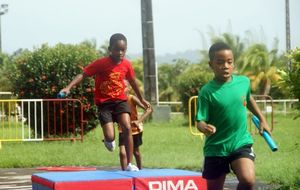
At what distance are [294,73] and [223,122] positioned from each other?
7.91 ft

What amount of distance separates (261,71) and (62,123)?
30202 millimetres

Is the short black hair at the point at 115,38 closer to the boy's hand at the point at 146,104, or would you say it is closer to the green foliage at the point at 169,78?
the boy's hand at the point at 146,104

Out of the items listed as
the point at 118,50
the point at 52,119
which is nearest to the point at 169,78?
the point at 52,119

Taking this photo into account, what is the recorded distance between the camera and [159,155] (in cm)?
1561

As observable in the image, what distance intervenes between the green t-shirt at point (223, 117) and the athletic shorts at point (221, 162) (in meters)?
0.04

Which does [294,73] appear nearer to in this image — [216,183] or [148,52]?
[216,183]

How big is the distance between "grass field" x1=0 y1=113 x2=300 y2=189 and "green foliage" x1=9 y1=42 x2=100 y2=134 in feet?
3.81

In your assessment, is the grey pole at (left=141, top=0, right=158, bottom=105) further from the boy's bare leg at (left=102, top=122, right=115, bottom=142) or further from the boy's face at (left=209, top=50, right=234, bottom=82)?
the boy's face at (left=209, top=50, right=234, bottom=82)

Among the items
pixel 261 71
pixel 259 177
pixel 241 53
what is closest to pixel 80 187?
pixel 259 177

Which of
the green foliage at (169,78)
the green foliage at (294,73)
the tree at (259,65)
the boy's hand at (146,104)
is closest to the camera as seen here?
the green foliage at (294,73)

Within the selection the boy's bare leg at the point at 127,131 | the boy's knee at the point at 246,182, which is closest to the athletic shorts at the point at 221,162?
the boy's knee at the point at 246,182

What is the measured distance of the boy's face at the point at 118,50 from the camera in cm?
1022

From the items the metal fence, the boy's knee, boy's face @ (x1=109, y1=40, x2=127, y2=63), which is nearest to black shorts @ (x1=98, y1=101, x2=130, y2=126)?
boy's face @ (x1=109, y1=40, x2=127, y2=63)

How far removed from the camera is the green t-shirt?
7.09 metres
